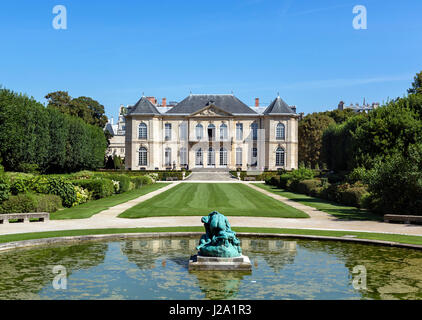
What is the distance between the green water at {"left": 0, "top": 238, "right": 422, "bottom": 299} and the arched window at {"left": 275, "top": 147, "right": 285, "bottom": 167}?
58047 mm

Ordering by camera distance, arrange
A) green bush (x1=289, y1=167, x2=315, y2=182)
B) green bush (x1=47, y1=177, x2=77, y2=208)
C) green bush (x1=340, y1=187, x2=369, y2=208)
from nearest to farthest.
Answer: green bush (x1=47, y1=177, x2=77, y2=208) → green bush (x1=340, y1=187, x2=369, y2=208) → green bush (x1=289, y1=167, x2=315, y2=182)

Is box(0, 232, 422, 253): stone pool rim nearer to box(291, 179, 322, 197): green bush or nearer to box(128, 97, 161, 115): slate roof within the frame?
box(291, 179, 322, 197): green bush

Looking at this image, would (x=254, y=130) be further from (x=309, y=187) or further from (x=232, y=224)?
(x=232, y=224)

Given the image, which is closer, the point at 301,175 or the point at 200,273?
the point at 200,273

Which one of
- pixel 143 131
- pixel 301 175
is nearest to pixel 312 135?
pixel 143 131

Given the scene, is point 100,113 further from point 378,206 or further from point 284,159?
point 378,206

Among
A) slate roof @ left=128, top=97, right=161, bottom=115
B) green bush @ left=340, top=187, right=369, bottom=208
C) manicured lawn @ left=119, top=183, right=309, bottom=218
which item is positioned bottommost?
manicured lawn @ left=119, top=183, right=309, bottom=218

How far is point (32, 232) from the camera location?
13578mm

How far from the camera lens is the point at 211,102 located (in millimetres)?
69875

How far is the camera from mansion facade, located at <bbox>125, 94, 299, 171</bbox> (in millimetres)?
69250

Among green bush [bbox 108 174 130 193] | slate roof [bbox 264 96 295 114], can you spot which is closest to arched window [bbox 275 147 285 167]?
slate roof [bbox 264 96 295 114]

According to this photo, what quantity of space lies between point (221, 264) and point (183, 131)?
6166 centimetres

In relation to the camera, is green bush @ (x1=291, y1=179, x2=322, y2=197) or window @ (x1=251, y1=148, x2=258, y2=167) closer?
green bush @ (x1=291, y1=179, x2=322, y2=197)

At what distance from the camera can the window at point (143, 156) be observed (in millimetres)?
70250
